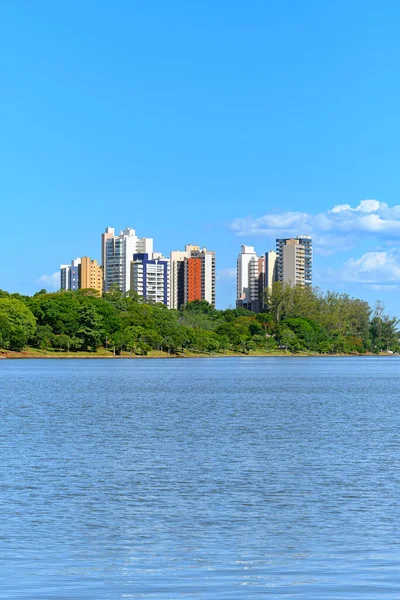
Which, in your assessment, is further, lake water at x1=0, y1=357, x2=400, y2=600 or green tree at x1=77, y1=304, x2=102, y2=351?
green tree at x1=77, y1=304, x2=102, y2=351

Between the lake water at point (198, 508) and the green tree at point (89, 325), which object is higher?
the green tree at point (89, 325)

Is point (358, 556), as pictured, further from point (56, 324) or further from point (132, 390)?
point (56, 324)

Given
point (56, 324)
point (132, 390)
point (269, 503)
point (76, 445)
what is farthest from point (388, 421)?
point (56, 324)

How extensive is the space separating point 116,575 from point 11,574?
1.50m

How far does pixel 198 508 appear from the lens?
20.1 m

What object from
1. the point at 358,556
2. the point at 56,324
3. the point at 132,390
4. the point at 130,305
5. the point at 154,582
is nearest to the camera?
the point at 154,582

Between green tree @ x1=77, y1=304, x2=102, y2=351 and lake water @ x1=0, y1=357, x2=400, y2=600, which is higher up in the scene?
green tree @ x1=77, y1=304, x2=102, y2=351

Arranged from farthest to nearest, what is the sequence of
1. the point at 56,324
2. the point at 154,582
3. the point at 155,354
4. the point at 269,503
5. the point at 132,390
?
the point at 155,354 → the point at 56,324 → the point at 132,390 → the point at 269,503 → the point at 154,582

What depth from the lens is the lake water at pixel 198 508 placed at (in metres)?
13.5

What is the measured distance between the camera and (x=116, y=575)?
13836 millimetres

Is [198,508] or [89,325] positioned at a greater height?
[89,325]

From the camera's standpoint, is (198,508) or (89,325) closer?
(198,508)

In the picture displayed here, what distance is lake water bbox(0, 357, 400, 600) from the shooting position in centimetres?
1345

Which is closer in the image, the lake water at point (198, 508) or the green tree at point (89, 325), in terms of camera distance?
the lake water at point (198, 508)
